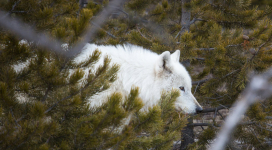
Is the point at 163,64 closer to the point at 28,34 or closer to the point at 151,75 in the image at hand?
the point at 151,75

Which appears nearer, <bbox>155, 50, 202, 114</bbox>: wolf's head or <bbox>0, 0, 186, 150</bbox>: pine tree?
<bbox>0, 0, 186, 150</bbox>: pine tree

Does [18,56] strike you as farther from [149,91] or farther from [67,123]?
[149,91]

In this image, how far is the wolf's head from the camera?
3275 mm

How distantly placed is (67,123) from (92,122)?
392mm

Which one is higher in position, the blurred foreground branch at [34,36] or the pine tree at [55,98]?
the blurred foreground branch at [34,36]

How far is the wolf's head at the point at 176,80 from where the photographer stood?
10.7 feet

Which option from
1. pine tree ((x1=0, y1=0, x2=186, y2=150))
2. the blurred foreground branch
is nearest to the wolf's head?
pine tree ((x1=0, y1=0, x2=186, y2=150))

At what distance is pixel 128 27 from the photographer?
584 cm

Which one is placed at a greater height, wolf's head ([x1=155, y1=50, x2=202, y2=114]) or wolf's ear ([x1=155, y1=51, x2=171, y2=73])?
wolf's ear ([x1=155, y1=51, x2=171, y2=73])

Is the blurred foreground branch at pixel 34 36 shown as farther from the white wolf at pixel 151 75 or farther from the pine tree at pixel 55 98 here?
the white wolf at pixel 151 75

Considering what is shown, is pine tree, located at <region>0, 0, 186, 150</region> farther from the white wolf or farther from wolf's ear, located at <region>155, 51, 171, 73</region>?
wolf's ear, located at <region>155, 51, 171, 73</region>

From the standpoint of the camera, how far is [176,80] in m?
3.36

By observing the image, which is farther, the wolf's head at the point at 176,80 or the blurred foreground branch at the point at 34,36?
the wolf's head at the point at 176,80

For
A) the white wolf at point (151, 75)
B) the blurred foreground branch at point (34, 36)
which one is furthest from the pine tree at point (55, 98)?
the white wolf at point (151, 75)
